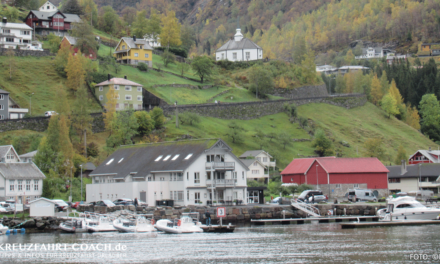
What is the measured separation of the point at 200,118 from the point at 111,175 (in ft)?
117

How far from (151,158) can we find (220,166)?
918 centimetres

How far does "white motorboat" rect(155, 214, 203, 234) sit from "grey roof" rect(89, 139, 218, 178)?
1080 centimetres

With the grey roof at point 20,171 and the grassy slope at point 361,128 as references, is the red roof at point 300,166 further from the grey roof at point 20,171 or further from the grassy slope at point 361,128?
the grey roof at point 20,171

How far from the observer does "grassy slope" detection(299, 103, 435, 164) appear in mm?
113375

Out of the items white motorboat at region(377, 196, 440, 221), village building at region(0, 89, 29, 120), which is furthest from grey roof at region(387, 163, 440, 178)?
village building at region(0, 89, 29, 120)

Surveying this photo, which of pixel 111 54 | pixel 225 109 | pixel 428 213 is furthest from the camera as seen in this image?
pixel 111 54

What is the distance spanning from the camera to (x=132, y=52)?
420 feet

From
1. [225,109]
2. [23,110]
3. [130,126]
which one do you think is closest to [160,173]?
[130,126]

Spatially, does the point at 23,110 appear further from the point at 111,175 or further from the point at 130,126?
the point at 111,175

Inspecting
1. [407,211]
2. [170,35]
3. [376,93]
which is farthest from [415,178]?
[170,35]

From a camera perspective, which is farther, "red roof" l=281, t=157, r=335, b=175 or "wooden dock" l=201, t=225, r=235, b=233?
"red roof" l=281, t=157, r=335, b=175

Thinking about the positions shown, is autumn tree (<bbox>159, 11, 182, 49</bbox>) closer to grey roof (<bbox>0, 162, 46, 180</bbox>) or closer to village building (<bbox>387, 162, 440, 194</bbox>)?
village building (<bbox>387, 162, 440, 194</bbox>)

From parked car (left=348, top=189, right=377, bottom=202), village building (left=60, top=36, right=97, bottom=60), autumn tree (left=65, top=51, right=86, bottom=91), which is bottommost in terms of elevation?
parked car (left=348, top=189, right=377, bottom=202)

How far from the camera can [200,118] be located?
103 m
